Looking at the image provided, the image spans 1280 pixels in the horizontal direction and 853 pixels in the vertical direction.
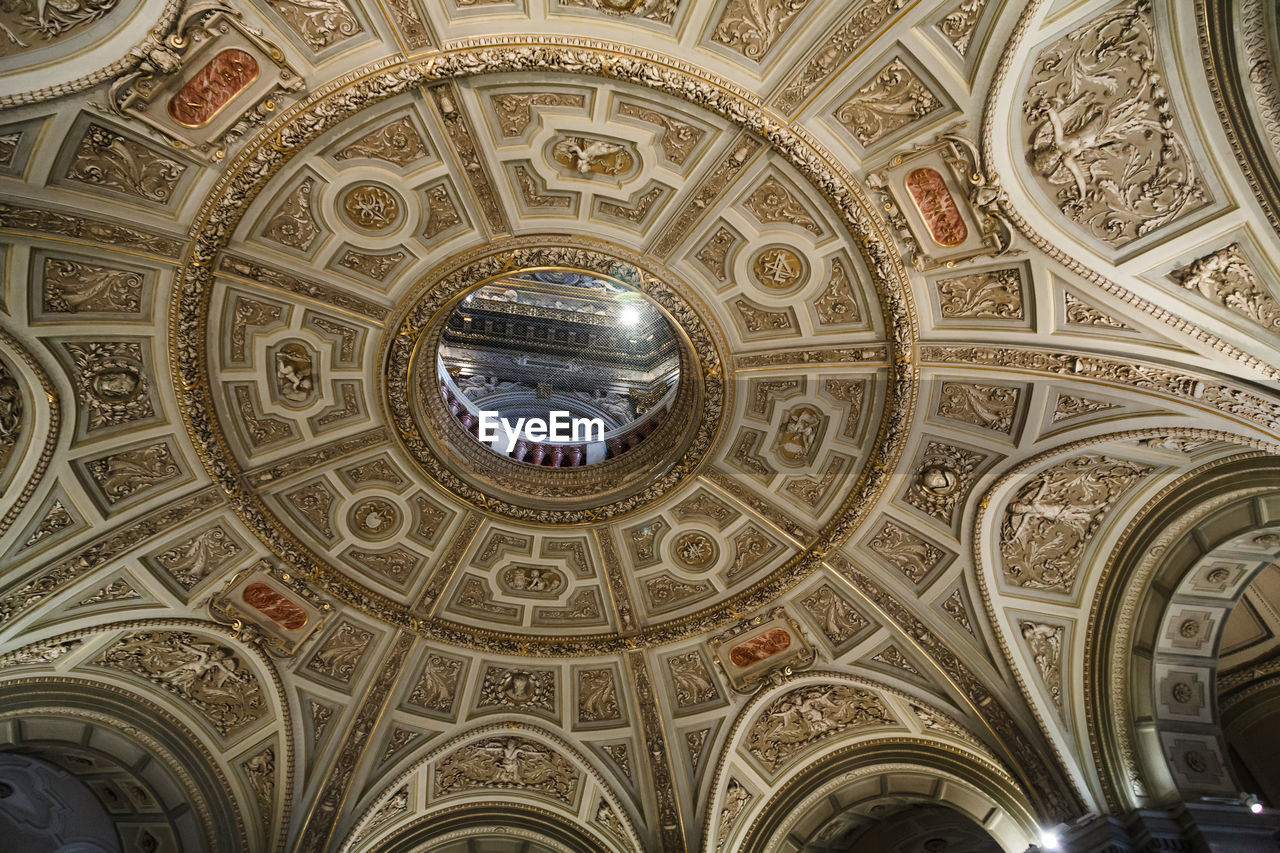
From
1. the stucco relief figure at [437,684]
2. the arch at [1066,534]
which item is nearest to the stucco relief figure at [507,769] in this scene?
the stucco relief figure at [437,684]

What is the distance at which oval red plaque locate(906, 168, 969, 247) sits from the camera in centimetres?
1116

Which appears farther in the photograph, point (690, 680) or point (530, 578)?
point (690, 680)

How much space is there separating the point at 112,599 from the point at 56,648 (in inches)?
43.0

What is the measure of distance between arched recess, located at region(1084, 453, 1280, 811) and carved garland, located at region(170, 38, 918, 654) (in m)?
3.94

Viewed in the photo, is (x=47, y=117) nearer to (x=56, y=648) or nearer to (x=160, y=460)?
(x=160, y=460)

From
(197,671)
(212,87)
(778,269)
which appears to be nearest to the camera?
(212,87)

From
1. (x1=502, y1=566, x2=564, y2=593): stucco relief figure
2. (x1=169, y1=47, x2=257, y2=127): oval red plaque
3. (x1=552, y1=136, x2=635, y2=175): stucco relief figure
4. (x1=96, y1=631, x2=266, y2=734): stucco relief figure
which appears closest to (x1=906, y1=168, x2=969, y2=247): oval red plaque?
(x1=552, y1=136, x2=635, y2=175): stucco relief figure

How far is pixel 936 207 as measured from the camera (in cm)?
1136

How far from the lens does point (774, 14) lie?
1010 centimetres

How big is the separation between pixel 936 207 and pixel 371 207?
7.84 m

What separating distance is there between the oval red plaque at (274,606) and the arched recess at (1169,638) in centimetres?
1336

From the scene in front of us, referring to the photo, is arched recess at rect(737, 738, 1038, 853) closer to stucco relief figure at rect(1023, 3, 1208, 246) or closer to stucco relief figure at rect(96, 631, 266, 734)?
stucco relief figure at rect(1023, 3, 1208, 246)

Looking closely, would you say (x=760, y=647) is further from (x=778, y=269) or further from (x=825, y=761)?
(x=778, y=269)

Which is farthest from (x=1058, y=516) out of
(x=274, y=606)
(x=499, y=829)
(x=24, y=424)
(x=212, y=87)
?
(x=24, y=424)
